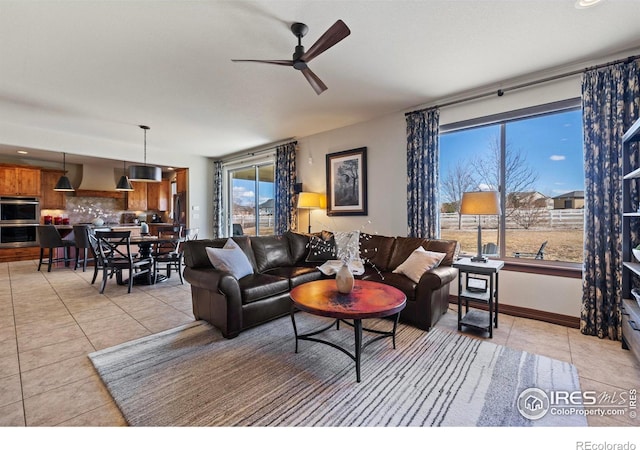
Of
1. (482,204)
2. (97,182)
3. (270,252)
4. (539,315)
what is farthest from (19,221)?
(539,315)

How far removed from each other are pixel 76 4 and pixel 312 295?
2938 mm

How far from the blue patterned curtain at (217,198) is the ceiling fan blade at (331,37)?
6058 mm

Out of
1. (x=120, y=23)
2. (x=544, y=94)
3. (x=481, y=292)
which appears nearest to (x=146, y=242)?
(x=120, y=23)

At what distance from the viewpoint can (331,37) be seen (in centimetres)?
208

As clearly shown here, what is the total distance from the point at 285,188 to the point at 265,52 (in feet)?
10.7

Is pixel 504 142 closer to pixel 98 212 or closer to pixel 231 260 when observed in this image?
pixel 231 260

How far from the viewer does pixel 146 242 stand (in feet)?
15.5

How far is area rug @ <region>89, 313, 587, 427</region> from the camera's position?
164 centimetres

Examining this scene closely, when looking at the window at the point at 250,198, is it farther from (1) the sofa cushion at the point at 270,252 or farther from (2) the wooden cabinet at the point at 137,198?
(2) the wooden cabinet at the point at 137,198

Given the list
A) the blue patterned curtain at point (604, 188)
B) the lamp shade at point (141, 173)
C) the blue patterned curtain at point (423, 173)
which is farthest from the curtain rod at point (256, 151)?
the blue patterned curtain at point (604, 188)

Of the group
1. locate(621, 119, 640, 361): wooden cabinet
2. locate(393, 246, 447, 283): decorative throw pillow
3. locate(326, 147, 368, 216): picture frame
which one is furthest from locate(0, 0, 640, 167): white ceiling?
locate(393, 246, 447, 283): decorative throw pillow

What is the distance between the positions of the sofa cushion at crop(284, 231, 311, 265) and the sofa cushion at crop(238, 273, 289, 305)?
91 cm

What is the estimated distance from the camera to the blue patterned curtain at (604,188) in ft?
8.75

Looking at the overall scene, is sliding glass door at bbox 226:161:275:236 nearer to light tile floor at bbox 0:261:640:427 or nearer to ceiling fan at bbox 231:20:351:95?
light tile floor at bbox 0:261:640:427
